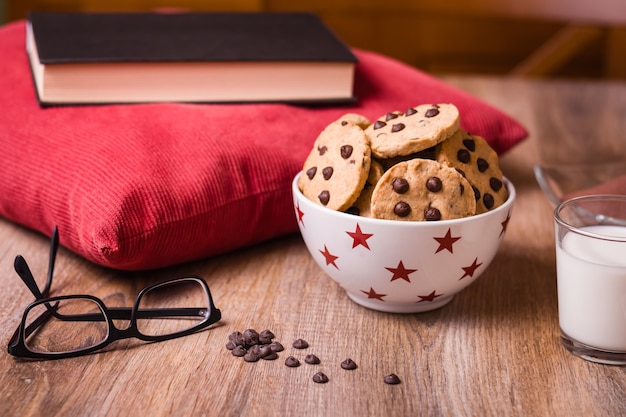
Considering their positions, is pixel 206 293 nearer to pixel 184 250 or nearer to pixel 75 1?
pixel 184 250

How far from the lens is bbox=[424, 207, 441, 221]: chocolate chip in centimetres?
69

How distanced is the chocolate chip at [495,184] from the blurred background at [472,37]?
5.48 feet

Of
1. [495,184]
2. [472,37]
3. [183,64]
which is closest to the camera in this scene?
[495,184]

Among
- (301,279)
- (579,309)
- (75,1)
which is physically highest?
(579,309)

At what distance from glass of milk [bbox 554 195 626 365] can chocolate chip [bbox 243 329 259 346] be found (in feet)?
0.96

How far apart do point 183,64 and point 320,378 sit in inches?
21.5

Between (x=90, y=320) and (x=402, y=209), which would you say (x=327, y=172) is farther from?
(x=90, y=320)

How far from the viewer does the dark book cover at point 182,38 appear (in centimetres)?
102

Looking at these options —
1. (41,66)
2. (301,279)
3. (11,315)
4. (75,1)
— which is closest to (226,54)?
(41,66)

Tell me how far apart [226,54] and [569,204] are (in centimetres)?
53

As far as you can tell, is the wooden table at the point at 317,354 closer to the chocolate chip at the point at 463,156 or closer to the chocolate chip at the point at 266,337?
the chocolate chip at the point at 266,337

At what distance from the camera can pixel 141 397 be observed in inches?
25.1

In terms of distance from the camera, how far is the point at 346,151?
28.5 inches

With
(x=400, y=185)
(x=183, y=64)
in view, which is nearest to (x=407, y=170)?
(x=400, y=185)
